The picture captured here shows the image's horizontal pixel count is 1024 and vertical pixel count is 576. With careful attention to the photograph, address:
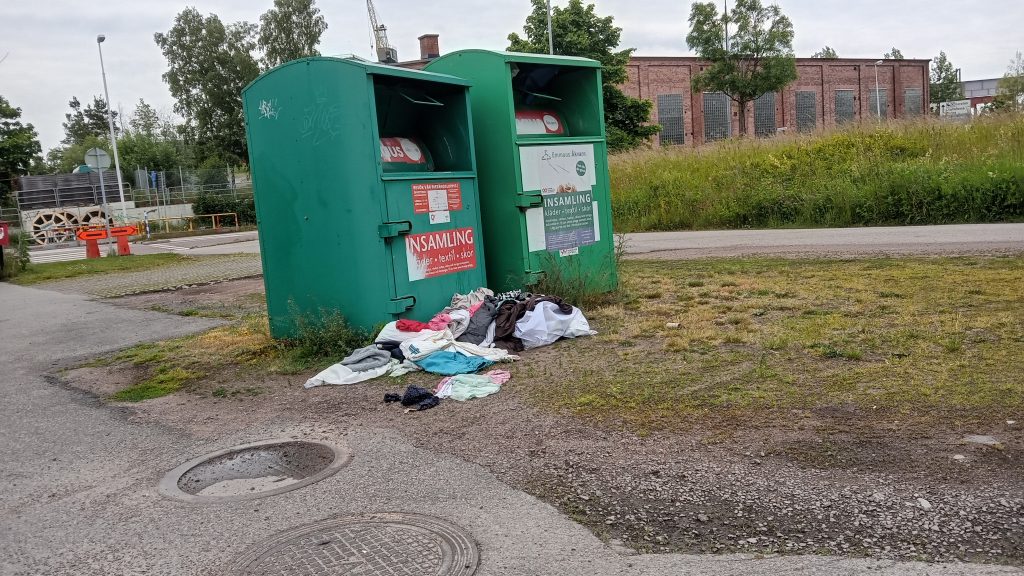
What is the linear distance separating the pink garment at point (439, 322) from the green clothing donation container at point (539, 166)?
1.22 metres

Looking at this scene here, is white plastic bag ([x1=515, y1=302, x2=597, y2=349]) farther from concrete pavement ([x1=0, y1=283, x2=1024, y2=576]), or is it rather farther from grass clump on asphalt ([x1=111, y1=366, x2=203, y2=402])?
grass clump on asphalt ([x1=111, y1=366, x2=203, y2=402])

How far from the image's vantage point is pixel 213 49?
59.6m

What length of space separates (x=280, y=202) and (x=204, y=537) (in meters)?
3.96

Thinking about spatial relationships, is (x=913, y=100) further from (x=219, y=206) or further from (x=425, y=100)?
(x=425, y=100)

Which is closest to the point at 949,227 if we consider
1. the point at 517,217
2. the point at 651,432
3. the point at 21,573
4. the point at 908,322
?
the point at 908,322

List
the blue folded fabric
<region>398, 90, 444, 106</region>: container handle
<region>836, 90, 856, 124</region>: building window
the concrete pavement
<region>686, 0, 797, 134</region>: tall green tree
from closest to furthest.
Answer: the concrete pavement → the blue folded fabric → <region>398, 90, 444, 106</region>: container handle → <region>686, 0, 797, 134</region>: tall green tree → <region>836, 90, 856, 124</region>: building window

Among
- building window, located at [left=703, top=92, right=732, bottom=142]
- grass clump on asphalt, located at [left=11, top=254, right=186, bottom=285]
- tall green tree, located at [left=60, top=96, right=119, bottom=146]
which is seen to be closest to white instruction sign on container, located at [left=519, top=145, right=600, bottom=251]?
grass clump on asphalt, located at [left=11, top=254, right=186, bottom=285]

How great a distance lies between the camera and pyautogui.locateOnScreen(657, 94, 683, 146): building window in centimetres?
5544

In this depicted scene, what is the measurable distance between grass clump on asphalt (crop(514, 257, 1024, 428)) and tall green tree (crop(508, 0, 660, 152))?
2927cm

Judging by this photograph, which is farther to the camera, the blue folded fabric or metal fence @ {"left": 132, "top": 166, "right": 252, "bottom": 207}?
metal fence @ {"left": 132, "top": 166, "right": 252, "bottom": 207}

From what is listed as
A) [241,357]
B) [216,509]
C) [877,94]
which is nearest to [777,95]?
[877,94]

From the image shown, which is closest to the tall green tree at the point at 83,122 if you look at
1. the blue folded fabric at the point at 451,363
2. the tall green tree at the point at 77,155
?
the tall green tree at the point at 77,155

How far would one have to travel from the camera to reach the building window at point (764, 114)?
197 ft

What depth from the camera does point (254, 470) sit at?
4.36 metres
